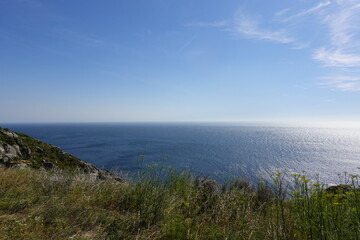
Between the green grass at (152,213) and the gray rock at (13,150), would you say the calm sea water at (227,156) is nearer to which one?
the green grass at (152,213)

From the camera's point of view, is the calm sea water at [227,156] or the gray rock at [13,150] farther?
the calm sea water at [227,156]

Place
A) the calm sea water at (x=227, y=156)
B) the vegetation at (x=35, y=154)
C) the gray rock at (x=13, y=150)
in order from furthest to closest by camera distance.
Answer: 1. the calm sea water at (x=227, y=156)
2. the vegetation at (x=35, y=154)
3. the gray rock at (x=13, y=150)

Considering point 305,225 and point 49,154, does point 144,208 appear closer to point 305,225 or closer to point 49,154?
point 305,225

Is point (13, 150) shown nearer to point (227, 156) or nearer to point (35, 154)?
point (35, 154)

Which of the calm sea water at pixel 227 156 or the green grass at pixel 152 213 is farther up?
the green grass at pixel 152 213

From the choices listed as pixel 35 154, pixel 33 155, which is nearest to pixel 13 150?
pixel 33 155

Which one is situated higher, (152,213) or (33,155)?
(152,213)

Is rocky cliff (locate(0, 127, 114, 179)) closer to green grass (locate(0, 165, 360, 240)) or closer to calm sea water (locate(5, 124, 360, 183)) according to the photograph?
calm sea water (locate(5, 124, 360, 183))

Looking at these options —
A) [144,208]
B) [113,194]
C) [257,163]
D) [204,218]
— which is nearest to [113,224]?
[144,208]

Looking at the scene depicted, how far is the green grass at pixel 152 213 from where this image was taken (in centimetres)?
292

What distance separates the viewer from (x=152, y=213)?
4.04m

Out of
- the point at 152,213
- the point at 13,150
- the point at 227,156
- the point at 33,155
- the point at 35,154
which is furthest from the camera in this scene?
the point at 227,156

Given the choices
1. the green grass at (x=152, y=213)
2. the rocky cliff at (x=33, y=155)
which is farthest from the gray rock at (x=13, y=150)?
the green grass at (x=152, y=213)

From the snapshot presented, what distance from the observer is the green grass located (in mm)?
2916
